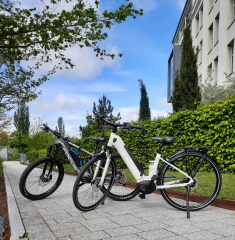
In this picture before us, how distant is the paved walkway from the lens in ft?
9.53

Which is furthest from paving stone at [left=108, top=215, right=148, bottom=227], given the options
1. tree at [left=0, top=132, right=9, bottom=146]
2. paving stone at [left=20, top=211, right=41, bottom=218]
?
tree at [left=0, top=132, right=9, bottom=146]

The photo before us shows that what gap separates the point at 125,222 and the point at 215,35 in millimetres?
18603

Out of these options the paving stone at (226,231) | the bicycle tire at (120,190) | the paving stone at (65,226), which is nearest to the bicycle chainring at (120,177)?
the bicycle tire at (120,190)

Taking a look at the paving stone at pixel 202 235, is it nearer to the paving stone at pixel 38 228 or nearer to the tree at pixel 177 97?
the paving stone at pixel 38 228

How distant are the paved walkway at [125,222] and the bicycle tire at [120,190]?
4.8 inches

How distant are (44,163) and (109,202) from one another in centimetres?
141

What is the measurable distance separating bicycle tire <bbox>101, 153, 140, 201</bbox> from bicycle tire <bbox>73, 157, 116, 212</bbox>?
167 mm

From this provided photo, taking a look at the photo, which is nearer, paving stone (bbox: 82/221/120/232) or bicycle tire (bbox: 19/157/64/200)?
paving stone (bbox: 82/221/120/232)

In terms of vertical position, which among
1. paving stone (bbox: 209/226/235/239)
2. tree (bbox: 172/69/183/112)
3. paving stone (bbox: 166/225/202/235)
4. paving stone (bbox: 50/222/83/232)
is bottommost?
paving stone (bbox: 50/222/83/232)

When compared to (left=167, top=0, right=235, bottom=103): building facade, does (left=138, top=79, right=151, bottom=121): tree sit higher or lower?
lower

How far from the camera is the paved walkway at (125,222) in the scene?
2.90 m

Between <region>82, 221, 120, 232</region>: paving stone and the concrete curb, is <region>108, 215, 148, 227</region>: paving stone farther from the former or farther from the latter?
the concrete curb

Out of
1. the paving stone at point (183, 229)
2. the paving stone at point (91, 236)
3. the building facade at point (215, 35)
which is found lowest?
the paving stone at point (91, 236)

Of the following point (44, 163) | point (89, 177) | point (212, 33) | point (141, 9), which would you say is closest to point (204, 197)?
point (89, 177)
